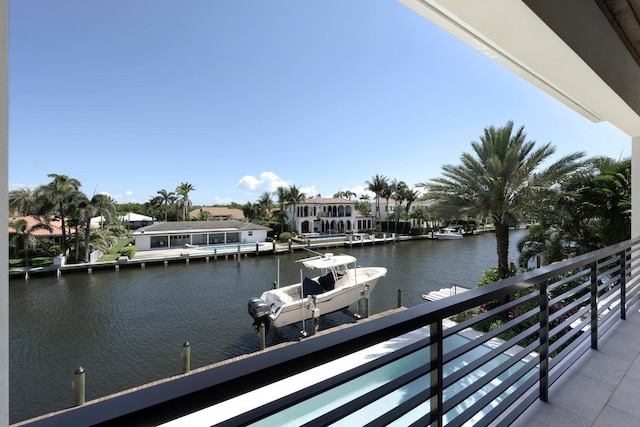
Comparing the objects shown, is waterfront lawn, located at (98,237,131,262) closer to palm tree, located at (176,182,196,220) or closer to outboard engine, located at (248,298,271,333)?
palm tree, located at (176,182,196,220)

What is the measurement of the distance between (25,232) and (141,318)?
481 inches

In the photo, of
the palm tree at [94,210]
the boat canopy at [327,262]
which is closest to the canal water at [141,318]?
the boat canopy at [327,262]

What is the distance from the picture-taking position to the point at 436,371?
3.68 ft

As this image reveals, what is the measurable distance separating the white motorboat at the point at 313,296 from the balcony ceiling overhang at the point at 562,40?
8143 mm

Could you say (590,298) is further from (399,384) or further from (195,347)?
(195,347)

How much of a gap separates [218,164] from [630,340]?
42481 mm

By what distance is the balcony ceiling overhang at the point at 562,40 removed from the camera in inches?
64.0

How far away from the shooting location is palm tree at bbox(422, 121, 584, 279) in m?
8.54

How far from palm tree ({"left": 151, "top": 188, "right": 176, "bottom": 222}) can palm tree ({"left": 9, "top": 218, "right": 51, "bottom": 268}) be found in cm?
2652

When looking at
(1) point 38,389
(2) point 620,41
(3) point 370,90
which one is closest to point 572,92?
(2) point 620,41

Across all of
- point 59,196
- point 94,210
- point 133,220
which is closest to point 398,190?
point 94,210

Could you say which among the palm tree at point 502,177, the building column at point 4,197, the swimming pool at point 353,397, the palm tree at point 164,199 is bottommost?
the swimming pool at point 353,397

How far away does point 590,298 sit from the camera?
2.42 m

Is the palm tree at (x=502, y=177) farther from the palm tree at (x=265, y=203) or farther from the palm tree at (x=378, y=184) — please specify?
the palm tree at (x=265, y=203)
